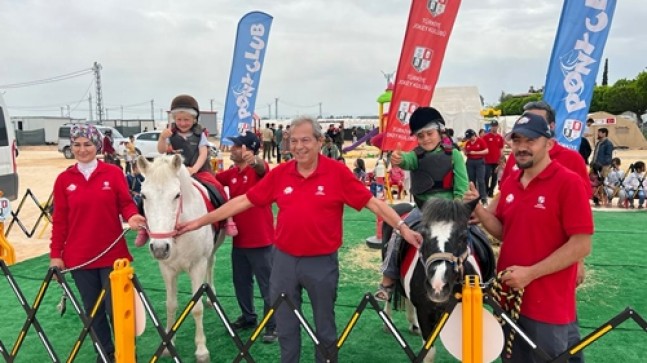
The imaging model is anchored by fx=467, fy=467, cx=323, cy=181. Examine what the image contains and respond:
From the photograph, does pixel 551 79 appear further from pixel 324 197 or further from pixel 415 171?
pixel 324 197

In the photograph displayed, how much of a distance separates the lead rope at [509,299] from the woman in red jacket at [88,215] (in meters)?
2.61

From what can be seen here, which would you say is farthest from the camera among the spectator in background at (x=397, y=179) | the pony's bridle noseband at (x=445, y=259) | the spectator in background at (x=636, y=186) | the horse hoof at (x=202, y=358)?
the spectator in background at (x=397, y=179)

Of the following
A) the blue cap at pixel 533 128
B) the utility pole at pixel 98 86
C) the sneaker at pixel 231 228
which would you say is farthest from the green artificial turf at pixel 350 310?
the utility pole at pixel 98 86

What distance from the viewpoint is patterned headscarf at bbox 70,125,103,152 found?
3.77 m

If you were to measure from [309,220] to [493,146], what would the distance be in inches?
418

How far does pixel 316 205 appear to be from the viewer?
3100 millimetres

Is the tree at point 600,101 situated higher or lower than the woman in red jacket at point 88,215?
higher

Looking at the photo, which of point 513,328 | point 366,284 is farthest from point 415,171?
point 366,284

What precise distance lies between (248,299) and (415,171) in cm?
223

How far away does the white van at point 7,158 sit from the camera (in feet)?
29.0

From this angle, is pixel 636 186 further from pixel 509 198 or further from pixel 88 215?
pixel 88 215

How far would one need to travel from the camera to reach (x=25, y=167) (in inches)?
924

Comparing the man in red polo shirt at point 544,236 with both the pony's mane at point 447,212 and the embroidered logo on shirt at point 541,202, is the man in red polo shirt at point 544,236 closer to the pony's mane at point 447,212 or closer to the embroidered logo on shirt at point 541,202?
the embroidered logo on shirt at point 541,202

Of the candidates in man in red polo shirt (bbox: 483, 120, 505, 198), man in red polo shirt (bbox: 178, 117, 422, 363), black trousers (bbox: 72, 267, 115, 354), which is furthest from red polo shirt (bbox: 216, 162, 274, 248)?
man in red polo shirt (bbox: 483, 120, 505, 198)
